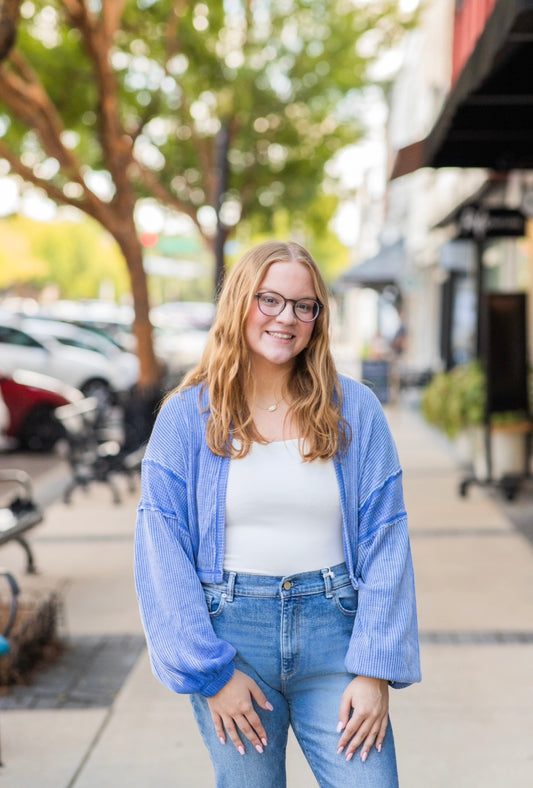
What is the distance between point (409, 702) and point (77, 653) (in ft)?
5.61

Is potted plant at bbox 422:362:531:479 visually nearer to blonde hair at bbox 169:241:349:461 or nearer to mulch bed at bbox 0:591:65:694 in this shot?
mulch bed at bbox 0:591:65:694

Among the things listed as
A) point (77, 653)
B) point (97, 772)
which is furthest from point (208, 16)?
point (97, 772)

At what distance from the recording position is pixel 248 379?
2387 millimetres

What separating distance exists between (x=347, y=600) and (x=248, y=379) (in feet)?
1.77

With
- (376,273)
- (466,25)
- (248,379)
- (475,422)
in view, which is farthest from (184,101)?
(248,379)

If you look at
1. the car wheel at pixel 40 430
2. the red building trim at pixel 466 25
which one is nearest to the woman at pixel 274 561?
the car wheel at pixel 40 430

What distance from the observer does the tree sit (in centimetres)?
1112

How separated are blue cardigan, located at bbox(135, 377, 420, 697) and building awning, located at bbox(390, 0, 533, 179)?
260 centimetres

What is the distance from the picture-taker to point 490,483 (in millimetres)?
9086

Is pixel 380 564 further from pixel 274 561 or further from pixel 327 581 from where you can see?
pixel 274 561

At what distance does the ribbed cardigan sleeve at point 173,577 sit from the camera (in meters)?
2.17

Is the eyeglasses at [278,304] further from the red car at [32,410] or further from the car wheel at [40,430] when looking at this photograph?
the car wheel at [40,430]

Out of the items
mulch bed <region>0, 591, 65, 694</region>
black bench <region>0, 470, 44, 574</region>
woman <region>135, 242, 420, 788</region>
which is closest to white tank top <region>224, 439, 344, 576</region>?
woman <region>135, 242, 420, 788</region>

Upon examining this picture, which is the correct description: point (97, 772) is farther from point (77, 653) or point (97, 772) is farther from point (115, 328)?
point (115, 328)
